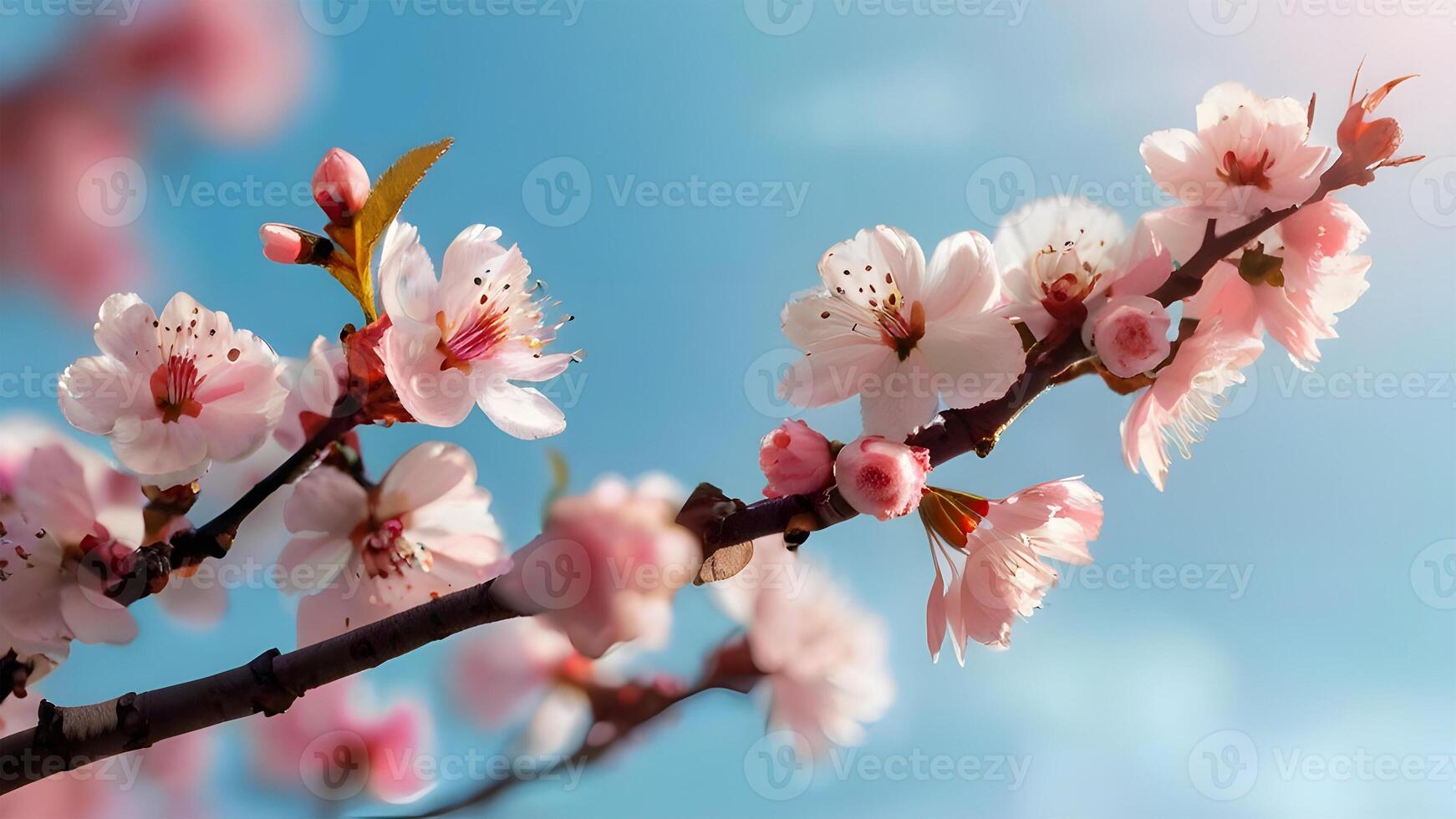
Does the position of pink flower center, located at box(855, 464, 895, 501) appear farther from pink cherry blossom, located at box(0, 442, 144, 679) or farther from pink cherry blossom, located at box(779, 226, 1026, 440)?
pink cherry blossom, located at box(0, 442, 144, 679)

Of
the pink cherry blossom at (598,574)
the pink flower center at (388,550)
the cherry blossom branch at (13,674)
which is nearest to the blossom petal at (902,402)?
the pink cherry blossom at (598,574)

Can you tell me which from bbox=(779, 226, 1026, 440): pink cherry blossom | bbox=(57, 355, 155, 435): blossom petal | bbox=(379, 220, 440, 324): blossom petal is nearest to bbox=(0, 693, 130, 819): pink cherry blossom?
bbox=(57, 355, 155, 435): blossom petal

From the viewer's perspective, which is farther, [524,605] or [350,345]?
[350,345]

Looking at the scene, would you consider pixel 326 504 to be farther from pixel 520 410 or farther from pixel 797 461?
pixel 797 461

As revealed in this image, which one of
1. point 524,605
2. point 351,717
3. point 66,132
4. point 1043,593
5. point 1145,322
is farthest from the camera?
point 351,717

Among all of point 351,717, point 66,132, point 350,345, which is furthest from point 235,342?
point 351,717

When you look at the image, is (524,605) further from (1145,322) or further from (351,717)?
(351,717)

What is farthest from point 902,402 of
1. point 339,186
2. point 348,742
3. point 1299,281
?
point 348,742

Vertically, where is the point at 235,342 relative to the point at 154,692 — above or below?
above

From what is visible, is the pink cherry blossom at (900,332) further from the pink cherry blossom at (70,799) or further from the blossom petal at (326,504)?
the pink cherry blossom at (70,799)
